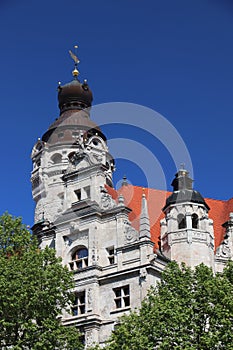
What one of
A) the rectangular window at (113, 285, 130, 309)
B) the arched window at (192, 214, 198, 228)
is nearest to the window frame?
the rectangular window at (113, 285, 130, 309)

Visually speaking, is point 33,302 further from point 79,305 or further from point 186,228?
point 186,228

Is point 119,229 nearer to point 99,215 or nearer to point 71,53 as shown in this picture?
point 99,215

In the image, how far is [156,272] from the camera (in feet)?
137

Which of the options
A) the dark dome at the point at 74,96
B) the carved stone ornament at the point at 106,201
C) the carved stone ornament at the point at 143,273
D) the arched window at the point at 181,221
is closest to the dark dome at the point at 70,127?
the dark dome at the point at 74,96

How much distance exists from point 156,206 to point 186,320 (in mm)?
20291

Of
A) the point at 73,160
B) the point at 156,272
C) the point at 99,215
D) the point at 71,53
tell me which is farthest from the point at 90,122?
the point at 156,272

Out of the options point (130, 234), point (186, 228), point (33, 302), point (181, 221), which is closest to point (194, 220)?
point (181, 221)

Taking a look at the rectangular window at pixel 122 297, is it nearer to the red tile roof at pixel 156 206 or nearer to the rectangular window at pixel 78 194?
the red tile roof at pixel 156 206

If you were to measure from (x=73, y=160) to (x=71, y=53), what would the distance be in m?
36.0

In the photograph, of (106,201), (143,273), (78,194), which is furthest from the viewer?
(78,194)

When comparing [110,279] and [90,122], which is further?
[90,122]

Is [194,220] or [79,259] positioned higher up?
[194,220]

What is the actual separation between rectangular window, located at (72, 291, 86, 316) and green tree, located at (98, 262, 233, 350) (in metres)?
9.19

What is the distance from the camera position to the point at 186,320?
31.8 metres
